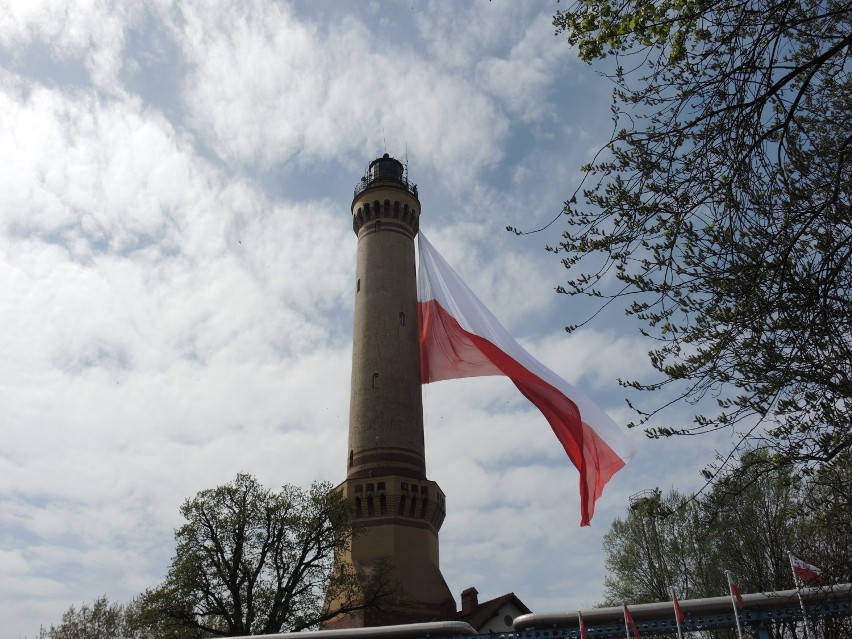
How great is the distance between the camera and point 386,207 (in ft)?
137

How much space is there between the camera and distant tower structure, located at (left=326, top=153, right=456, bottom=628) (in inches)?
1292

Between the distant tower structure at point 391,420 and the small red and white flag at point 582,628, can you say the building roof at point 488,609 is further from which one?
the small red and white flag at point 582,628

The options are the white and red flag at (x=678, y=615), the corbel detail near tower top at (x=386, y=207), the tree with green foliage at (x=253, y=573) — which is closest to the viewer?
the white and red flag at (x=678, y=615)

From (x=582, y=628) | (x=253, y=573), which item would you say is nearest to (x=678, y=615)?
(x=582, y=628)

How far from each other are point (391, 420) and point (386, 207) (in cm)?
1319

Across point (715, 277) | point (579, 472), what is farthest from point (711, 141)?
point (579, 472)

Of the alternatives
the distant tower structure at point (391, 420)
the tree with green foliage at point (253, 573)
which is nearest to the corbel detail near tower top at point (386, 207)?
the distant tower structure at point (391, 420)

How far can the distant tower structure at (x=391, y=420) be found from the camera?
32.8m

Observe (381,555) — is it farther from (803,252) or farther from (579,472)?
(803,252)

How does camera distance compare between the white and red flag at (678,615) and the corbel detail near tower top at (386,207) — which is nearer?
the white and red flag at (678,615)

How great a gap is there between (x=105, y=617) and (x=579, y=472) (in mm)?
39026

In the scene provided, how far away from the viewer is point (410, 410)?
36406 millimetres

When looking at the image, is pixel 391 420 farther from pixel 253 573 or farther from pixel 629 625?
pixel 629 625

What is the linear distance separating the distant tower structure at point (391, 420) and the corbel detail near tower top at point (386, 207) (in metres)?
0.06
